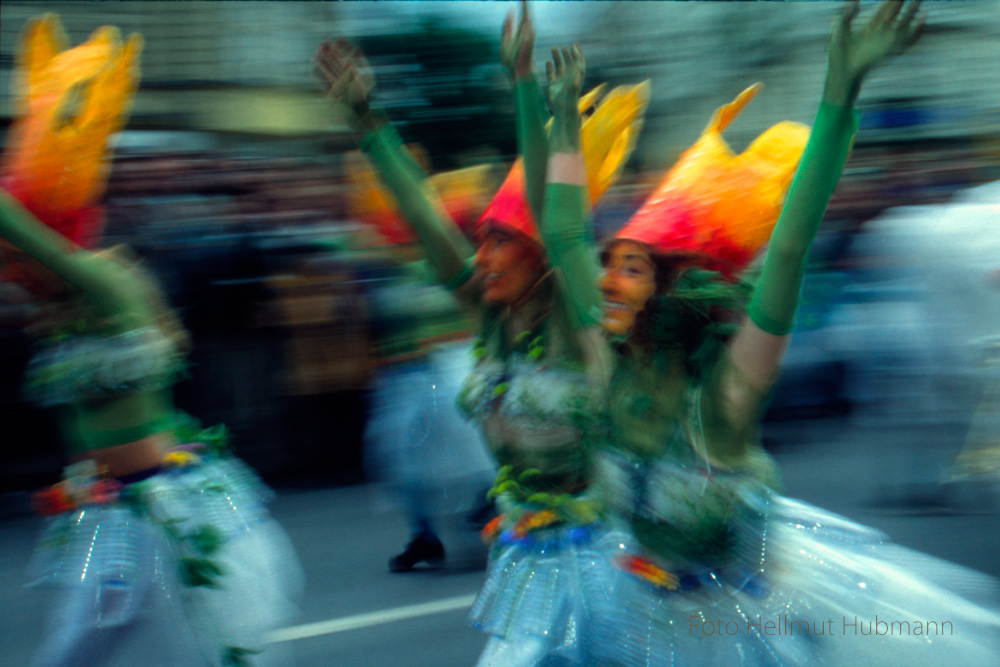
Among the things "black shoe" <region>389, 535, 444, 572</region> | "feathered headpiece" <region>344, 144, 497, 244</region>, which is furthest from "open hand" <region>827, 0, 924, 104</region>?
"black shoe" <region>389, 535, 444, 572</region>

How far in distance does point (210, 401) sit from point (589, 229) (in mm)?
4171

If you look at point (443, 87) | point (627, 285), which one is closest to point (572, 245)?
point (627, 285)

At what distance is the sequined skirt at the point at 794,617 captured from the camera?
76.8 inches

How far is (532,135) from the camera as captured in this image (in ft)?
8.02

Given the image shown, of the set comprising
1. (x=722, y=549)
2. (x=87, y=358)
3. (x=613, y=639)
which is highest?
(x=87, y=358)

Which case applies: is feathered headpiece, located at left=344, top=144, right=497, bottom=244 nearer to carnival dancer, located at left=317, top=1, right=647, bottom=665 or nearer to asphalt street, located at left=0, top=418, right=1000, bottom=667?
carnival dancer, located at left=317, top=1, right=647, bottom=665

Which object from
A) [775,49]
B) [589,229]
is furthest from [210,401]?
[775,49]

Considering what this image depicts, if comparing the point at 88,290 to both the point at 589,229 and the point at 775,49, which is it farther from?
the point at 775,49

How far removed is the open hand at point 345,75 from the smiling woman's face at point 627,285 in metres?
0.83

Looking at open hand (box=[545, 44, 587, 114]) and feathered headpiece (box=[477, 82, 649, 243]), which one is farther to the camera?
feathered headpiece (box=[477, 82, 649, 243])

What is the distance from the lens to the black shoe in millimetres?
4840

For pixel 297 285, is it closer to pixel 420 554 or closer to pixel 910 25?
pixel 420 554

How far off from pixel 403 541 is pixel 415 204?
3.00 metres

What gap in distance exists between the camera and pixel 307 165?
20.4ft
